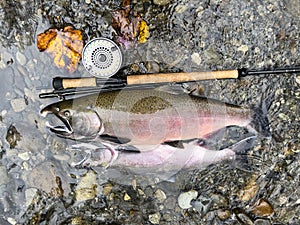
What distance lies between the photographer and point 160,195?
3.70 m

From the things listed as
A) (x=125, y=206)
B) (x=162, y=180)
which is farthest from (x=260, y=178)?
(x=125, y=206)

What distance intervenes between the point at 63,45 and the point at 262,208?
6.58 feet

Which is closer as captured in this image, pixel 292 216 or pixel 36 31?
pixel 36 31

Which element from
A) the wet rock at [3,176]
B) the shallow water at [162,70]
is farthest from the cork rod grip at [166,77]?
the wet rock at [3,176]

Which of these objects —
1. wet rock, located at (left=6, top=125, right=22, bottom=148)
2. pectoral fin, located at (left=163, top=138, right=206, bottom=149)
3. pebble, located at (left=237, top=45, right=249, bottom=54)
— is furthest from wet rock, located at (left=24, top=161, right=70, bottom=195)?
pebble, located at (left=237, top=45, right=249, bottom=54)

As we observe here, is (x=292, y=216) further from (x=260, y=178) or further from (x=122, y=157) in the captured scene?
(x=122, y=157)

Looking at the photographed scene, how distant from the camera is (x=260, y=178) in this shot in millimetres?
3693

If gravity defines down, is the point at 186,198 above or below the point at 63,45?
below

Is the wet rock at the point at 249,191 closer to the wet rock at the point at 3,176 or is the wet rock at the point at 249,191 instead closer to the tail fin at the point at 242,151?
the tail fin at the point at 242,151

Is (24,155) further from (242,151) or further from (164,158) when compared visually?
(242,151)

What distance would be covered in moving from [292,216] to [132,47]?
1.86 meters

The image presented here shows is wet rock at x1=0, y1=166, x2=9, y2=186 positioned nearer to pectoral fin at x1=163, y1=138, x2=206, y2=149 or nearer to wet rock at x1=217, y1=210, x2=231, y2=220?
pectoral fin at x1=163, y1=138, x2=206, y2=149

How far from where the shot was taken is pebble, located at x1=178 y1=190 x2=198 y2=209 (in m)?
3.68

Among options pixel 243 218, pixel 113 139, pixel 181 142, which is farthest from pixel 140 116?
pixel 243 218
